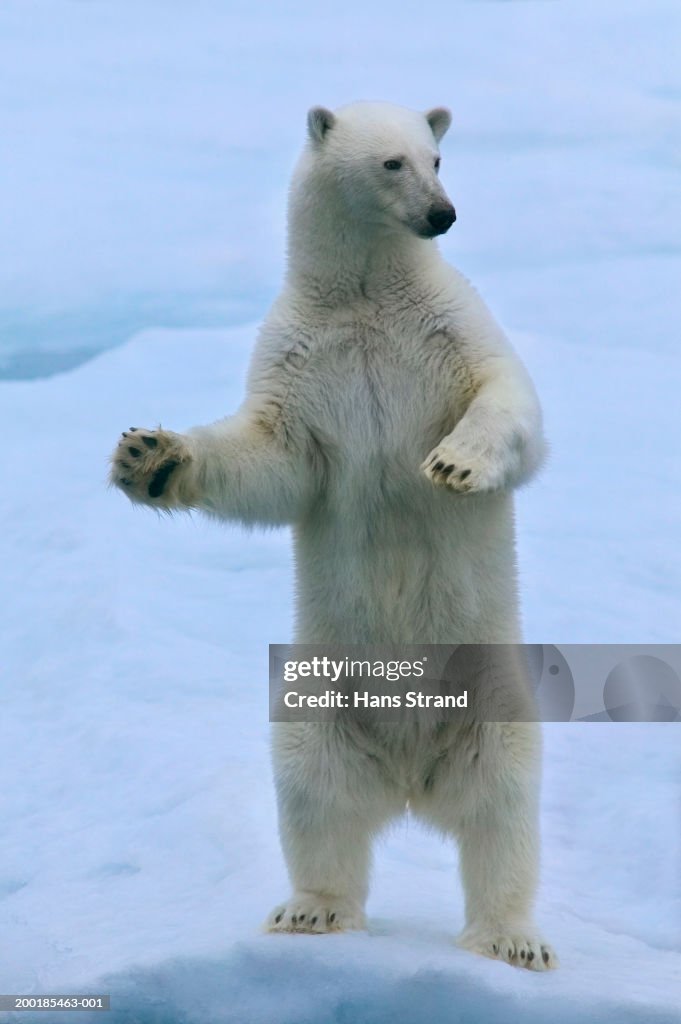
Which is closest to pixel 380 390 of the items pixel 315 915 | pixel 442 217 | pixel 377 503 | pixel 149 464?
pixel 377 503

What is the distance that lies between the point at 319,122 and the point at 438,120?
261 mm

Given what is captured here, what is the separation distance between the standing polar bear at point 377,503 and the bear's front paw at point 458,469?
300 millimetres

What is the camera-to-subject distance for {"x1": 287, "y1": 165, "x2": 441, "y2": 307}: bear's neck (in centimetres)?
328

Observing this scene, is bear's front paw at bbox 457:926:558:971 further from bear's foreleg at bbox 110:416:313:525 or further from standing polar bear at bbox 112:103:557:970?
bear's foreleg at bbox 110:416:313:525

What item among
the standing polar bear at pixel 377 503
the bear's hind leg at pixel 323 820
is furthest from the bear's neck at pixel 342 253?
the bear's hind leg at pixel 323 820

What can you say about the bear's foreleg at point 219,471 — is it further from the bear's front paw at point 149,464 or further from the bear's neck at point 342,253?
the bear's neck at point 342,253

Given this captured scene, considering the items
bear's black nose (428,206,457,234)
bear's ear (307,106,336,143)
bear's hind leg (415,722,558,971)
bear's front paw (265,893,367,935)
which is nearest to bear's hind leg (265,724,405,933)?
bear's front paw (265,893,367,935)

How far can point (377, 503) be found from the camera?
3.26m

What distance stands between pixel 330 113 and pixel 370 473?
2.24 ft

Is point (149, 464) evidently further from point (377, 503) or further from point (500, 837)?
point (500, 837)

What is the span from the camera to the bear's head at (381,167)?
3184 mm

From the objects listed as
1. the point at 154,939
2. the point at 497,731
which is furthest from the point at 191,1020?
the point at 497,731

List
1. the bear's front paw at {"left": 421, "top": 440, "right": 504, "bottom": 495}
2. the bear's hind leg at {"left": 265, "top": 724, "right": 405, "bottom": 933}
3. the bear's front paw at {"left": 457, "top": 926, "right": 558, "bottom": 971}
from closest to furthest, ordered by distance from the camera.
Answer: the bear's front paw at {"left": 421, "top": 440, "right": 504, "bottom": 495}, the bear's front paw at {"left": 457, "top": 926, "right": 558, "bottom": 971}, the bear's hind leg at {"left": 265, "top": 724, "right": 405, "bottom": 933}

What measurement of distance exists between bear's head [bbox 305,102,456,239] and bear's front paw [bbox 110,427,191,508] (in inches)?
23.2
